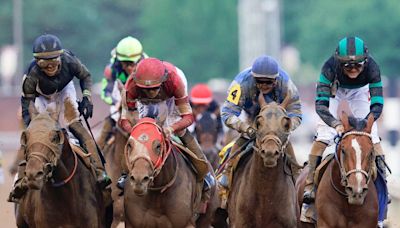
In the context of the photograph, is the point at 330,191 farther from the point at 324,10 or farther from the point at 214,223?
the point at 324,10

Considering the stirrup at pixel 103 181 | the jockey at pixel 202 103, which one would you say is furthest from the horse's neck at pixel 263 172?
the jockey at pixel 202 103

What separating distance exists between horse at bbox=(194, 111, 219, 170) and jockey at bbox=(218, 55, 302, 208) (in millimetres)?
4073

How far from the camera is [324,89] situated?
41.4 ft

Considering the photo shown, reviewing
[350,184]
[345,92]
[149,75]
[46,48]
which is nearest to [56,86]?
[46,48]

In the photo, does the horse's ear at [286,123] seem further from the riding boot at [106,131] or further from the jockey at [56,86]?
the riding boot at [106,131]

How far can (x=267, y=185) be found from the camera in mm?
12508

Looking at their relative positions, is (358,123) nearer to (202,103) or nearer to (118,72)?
(118,72)

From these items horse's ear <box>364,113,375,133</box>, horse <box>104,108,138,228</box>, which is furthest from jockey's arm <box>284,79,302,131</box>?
horse <box>104,108,138,228</box>

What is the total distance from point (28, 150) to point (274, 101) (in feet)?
9.02

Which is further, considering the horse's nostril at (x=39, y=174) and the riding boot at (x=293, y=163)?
the riding boot at (x=293, y=163)

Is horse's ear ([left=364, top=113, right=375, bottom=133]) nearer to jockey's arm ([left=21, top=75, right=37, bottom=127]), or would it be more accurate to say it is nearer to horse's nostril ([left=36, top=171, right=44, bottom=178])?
horse's nostril ([left=36, top=171, right=44, bottom=178])

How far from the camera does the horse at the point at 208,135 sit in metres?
17.6

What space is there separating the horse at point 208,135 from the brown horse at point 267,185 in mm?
4480

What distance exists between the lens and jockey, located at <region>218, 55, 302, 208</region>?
502 inches
